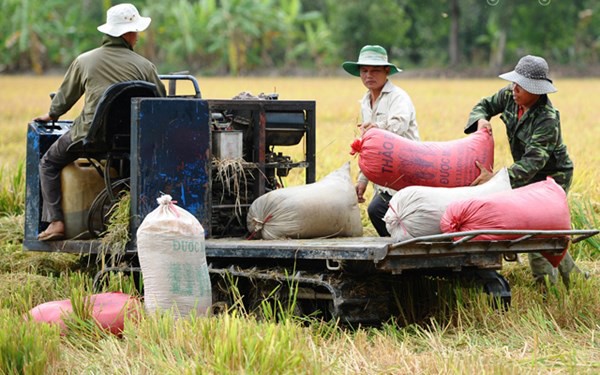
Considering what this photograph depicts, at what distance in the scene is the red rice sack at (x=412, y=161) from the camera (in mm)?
7188

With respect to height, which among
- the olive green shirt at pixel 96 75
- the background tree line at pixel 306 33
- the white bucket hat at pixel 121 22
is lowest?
the olive green shirt at pixel 96 75

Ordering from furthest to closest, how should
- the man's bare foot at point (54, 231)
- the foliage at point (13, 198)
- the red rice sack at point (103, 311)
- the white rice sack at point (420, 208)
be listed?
the foliage at point (13, 198) < the man's bare foot at point (54, 231) < the white rice sack at point (420, 208) < the red rice sack at point (103, 311)

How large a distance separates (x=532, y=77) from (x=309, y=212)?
5.52 ft

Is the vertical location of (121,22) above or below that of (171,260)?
above

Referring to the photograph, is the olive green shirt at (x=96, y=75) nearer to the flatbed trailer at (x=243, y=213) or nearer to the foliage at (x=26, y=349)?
the flatbed trailer at (x=243, y=213)

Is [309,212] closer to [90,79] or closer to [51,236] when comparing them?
[90,79]

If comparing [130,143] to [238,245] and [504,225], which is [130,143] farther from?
[504,225]

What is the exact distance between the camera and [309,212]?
7.32 meters

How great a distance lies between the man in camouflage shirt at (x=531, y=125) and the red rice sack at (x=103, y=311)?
7.60ft

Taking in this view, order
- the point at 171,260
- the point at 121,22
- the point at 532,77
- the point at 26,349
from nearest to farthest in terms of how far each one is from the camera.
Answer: the point at 26,349 < the point at 171,260 < the point at 532,77 < the point at 121,22

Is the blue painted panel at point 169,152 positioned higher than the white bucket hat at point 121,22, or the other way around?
the white bucket hat at point 121,22

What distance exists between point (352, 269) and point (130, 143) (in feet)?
6.38

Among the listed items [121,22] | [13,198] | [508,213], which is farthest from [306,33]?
[508,213]

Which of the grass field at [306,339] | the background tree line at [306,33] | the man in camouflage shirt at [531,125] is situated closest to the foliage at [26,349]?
the grass field at [306,339]
